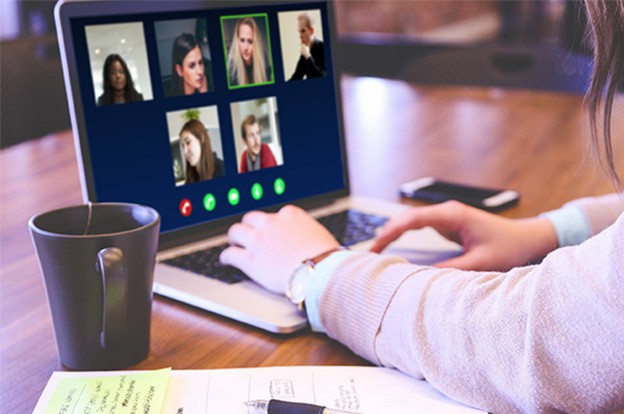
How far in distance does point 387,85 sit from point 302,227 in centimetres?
138

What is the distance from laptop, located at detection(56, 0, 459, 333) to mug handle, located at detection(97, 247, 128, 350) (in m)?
0.15

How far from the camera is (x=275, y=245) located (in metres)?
0.83

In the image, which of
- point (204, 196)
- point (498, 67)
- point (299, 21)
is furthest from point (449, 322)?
point (498, 67)

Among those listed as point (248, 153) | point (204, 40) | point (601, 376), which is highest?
point (204, 40)

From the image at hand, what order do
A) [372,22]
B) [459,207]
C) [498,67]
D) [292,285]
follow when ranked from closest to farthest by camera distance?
[292,285] < [459,207] < [498,67] < [372,22]

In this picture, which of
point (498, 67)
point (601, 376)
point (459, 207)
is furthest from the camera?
point (498, 67)

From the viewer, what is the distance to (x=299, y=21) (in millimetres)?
1063

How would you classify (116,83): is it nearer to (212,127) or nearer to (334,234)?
(212,127)

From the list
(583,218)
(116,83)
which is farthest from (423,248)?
(116,83)

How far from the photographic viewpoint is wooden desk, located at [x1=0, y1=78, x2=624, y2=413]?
2.29 ft

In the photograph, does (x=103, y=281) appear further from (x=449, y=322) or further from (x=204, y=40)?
(x=204, y=40)

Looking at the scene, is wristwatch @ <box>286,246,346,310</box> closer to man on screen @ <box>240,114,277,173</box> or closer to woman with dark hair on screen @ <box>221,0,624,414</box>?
woman with dark hair on screen @ <box>221,0,624,414</box>

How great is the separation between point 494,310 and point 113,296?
32 cm

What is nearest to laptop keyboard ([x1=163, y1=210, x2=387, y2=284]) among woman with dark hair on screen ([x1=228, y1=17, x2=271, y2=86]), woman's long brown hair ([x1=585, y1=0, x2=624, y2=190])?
woman with dark hair on screen ([x1=228, y1=17, x2=271, y2=86])
